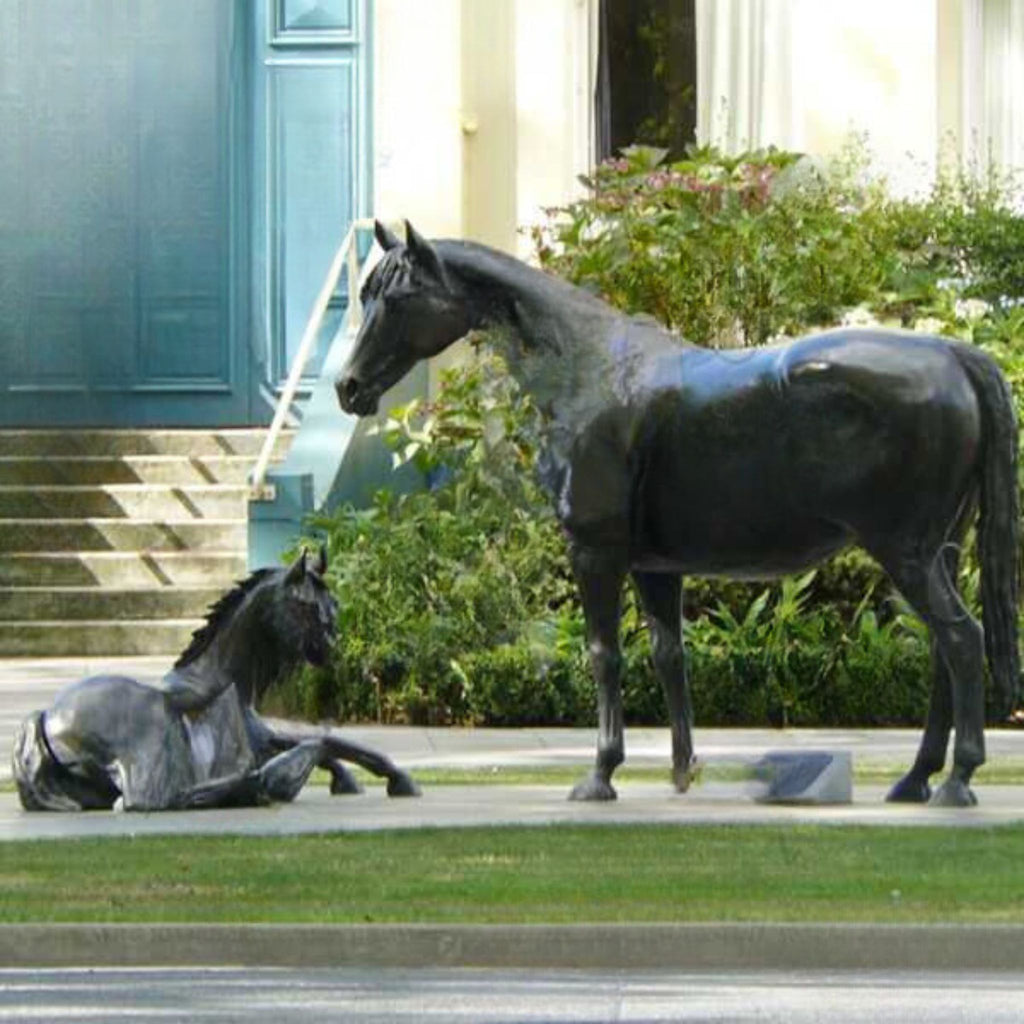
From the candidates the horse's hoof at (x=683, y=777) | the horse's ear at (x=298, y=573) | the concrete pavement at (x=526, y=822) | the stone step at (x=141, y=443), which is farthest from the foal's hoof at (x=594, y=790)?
the stone step at (x=141, y=443)

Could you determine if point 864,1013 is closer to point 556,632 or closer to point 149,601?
point 556,632

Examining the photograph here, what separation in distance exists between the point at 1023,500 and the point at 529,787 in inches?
226

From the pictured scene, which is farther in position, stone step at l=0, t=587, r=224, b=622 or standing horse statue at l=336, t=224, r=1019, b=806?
stone step at l=0, t=587, r=224, b=622

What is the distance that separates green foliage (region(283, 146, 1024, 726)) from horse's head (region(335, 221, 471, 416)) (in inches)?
150

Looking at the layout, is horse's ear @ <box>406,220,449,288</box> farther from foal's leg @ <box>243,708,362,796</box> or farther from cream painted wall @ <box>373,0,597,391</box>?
cream painted wall @ <box>373,0,597,391</box>

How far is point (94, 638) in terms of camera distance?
22922 millimetres

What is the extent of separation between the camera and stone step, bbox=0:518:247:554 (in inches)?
936

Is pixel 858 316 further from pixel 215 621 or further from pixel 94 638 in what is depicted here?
pixel 215 621

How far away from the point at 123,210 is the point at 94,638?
Answer: 13.2ft

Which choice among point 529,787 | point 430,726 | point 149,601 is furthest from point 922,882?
point 149,601

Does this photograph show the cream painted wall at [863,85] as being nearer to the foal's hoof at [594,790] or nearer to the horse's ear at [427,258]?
the horse's ear at [427,258]

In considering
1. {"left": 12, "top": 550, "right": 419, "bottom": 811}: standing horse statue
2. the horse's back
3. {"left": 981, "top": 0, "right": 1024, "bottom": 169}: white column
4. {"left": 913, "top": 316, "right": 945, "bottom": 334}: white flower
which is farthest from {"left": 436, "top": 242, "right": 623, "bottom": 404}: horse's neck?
{"left": 981, "top": 0, "right": 1024, "bottom": 169}: white column

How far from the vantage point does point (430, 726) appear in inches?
776

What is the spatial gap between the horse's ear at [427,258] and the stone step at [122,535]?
908 centimetres
